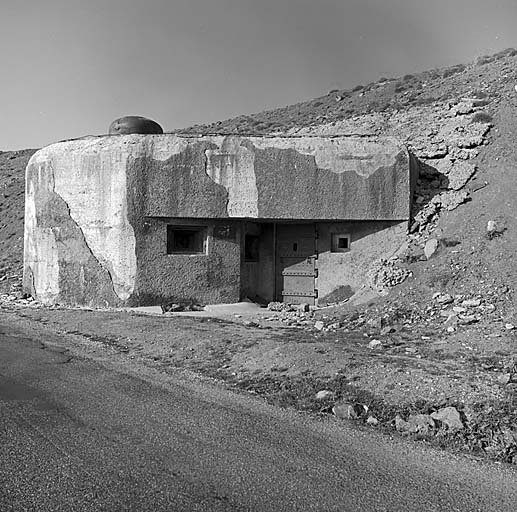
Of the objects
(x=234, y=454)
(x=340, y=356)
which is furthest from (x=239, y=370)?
(x=234, y=454)

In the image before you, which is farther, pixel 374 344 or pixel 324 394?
pixel 374 344

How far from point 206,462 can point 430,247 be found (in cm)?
1071

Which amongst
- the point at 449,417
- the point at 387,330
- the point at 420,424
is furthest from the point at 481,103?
the point at 420,424

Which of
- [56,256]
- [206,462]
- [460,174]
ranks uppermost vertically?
[460,174]

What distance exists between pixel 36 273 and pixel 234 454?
13431mm

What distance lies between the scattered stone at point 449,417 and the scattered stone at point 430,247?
8.53m

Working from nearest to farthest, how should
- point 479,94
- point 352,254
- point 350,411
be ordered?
point 350,411, point 352,254, point 479,94

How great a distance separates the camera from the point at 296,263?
16.7m

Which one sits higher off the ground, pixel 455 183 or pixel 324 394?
pixel 455 183

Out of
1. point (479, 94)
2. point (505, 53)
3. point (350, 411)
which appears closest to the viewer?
point (350, 411)

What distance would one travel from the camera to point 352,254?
52.1 feet

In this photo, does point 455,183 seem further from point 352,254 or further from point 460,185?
point 352,254

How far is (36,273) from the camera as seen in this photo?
16.7 metres

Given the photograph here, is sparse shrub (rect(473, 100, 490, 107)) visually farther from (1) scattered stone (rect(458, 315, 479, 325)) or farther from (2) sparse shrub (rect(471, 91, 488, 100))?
(1) scattered stone (rect(458, 315, 479, 325))
